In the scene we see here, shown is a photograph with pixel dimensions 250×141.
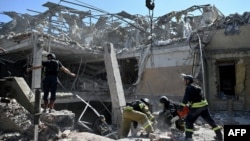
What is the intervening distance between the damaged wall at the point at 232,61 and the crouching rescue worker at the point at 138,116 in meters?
4.68

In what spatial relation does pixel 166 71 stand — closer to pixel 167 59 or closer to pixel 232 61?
pixel 167 59

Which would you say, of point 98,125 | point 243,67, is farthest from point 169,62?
point 98,125

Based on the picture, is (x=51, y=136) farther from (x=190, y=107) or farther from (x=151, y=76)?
(x=151, y=76)

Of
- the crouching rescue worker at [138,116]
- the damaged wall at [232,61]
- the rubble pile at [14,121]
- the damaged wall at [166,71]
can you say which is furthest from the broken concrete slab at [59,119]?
the damaged wall at [232,61]

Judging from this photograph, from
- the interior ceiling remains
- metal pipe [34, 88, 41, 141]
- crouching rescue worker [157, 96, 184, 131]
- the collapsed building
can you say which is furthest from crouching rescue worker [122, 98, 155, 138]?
the interior ceiling remains

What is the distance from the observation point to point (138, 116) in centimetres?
680

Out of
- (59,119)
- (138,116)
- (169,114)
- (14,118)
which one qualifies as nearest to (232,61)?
(169,114)

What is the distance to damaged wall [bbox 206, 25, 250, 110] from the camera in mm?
10094

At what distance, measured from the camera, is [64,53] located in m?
13.9

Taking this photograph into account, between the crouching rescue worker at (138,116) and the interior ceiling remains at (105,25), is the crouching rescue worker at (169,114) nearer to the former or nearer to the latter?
the crouching rescue worker at (138,116)

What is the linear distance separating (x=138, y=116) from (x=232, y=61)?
18.8 ft

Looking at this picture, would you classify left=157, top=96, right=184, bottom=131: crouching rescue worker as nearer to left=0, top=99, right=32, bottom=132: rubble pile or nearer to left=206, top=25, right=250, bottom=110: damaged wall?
left=0, top=99, right=32, bottom=132: rubble pile

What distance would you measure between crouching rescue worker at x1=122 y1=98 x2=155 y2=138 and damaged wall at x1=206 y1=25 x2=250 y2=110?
4.68 m

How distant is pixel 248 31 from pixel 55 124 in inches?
311
